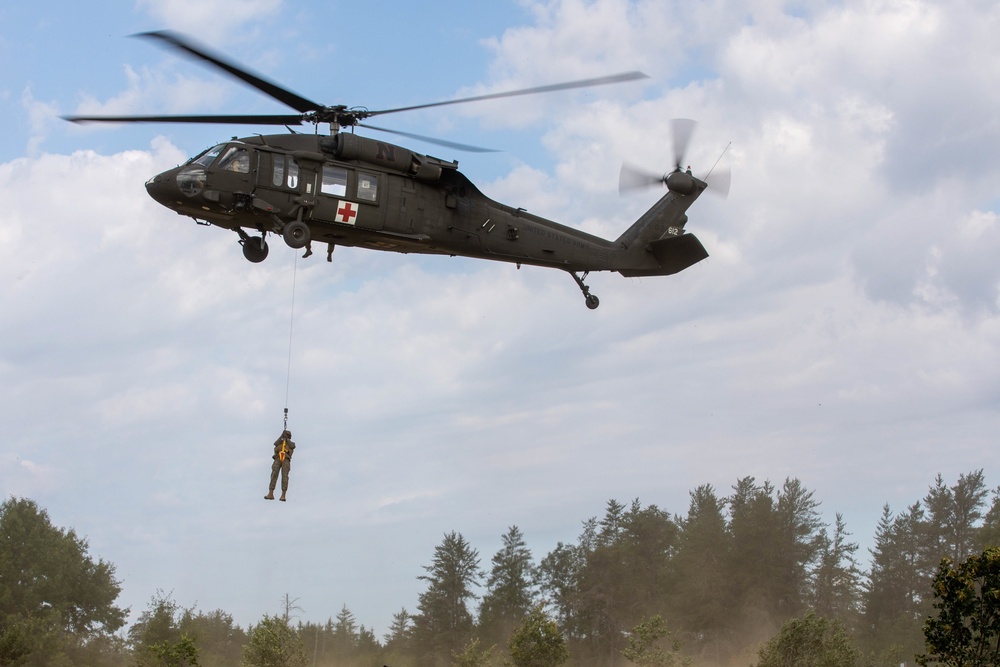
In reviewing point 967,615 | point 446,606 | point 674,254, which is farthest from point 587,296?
point 446,606

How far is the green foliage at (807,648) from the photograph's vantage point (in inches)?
1315

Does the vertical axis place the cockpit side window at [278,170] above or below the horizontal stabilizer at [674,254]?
below

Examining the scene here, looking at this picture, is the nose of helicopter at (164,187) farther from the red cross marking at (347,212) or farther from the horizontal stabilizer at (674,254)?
the horizontal stabilizer at (674,254)

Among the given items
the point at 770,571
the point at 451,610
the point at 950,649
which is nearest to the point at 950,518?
the point at 770,571

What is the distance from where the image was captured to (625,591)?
187 feet

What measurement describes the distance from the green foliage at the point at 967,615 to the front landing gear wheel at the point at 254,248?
1581 cm

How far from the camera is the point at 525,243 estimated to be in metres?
25.8

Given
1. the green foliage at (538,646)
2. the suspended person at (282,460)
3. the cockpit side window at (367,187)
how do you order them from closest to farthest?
the suspended person at (282,460), the cockpit side window at (367,187), the green foliage at (538,646)

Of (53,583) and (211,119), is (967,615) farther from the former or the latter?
(53,583)

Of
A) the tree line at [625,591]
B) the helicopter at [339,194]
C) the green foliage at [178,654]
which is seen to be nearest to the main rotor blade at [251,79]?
the helicopter at [339,194]

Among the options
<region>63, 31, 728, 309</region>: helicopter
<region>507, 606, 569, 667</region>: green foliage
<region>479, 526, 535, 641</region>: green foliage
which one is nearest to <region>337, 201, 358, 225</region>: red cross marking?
<region>63, 31, 728, 309</region>: helicopter

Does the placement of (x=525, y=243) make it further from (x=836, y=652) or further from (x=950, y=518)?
(x=950, y=518)

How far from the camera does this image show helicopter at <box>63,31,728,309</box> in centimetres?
2159

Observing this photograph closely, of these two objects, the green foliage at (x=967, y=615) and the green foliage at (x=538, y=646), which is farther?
the green foliage at (x=538, y=646)
